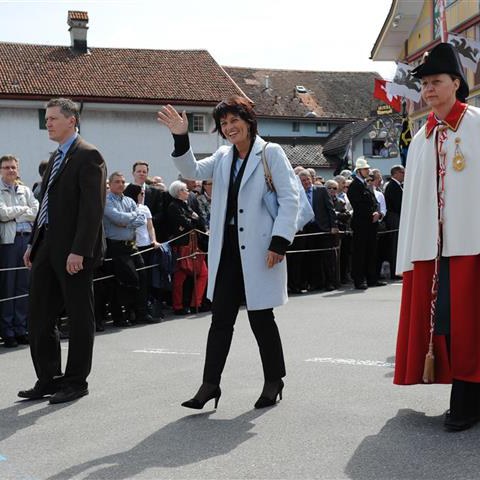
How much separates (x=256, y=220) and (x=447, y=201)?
1.29 m

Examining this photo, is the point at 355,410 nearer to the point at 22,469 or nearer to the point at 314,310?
the point at 22,469

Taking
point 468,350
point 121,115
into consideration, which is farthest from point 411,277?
point 121,115

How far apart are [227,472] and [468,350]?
5.22 ft

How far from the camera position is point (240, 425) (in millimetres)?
5492

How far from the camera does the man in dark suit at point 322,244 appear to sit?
15.1m

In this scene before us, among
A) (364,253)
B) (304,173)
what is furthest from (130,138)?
(304,173)

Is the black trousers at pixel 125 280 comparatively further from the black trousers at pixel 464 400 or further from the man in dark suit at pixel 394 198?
the black trousers at pixel 464 400

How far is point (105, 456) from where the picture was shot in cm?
491

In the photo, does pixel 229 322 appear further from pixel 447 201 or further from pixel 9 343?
pixel 9 343

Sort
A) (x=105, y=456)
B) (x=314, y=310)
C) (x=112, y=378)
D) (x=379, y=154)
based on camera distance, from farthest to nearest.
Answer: (x=379, y=154)
(x=314, y=310)
(x=112, y=378)
(x=105, y=456)

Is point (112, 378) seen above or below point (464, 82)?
below

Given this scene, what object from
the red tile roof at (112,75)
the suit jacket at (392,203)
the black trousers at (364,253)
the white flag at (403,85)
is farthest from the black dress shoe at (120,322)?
the red tile roof at (112,75)


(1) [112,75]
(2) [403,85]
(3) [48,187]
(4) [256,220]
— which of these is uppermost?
(1) [112,75]

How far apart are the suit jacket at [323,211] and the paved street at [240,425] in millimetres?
6363
